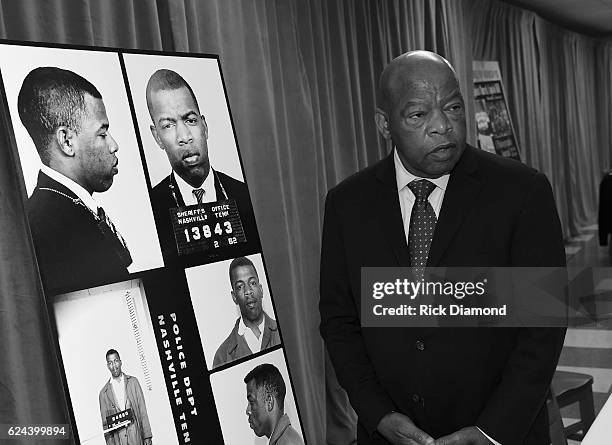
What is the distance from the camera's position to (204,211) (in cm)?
206

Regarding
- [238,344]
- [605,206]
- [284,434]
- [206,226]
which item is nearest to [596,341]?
[605,206]

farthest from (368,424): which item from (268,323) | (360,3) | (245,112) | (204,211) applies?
(360,3)

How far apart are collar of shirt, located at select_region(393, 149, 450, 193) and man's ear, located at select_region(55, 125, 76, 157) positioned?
30.4 inches

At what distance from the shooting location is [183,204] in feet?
6.55

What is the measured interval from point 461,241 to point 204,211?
795mm

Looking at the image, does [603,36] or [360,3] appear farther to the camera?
[603,36]

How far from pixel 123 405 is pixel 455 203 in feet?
2.97

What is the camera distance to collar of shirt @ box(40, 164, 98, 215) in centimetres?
168

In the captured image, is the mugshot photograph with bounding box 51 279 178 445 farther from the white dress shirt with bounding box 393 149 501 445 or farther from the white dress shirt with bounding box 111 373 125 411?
the white dress shirt with bounding box 393 149 501 445

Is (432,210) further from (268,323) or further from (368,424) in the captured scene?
(268,323)

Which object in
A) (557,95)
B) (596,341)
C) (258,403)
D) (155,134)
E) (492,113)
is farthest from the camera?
(557,95)

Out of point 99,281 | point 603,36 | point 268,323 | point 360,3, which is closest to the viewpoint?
point 99,281

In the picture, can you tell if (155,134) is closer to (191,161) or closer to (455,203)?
(191,161)

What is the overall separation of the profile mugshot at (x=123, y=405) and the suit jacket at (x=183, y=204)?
1.06 feet
